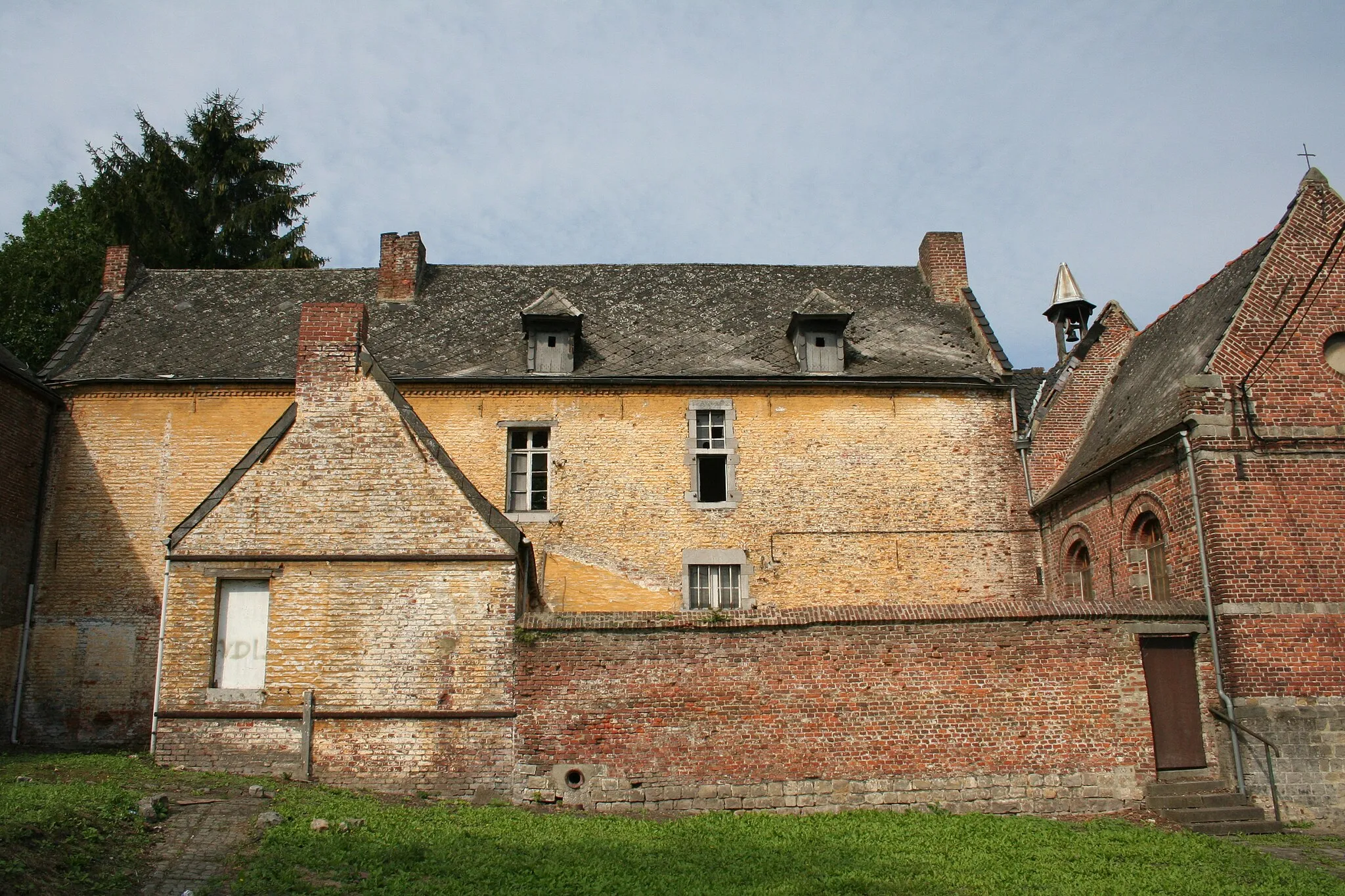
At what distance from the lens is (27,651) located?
1645 centimetres

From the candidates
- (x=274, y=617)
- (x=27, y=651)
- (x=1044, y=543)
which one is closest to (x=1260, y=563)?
(x=1044, y=543)

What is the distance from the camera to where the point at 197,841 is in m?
8.97

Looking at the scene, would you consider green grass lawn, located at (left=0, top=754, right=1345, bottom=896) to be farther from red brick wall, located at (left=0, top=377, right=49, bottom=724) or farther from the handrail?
red brick wall, located at (left=0, top=377, right=49, bottom=724)

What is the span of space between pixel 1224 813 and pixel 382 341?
1536 cm

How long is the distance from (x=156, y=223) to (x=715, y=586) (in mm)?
21027

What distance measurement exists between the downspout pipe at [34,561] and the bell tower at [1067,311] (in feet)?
65.5

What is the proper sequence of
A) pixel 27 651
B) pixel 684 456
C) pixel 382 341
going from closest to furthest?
pixel 27 651 < pixel 684 456 < pixel 382 341

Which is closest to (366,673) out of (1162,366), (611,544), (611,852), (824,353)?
(611,852)

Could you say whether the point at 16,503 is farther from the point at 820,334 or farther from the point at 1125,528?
the point at 1125,528

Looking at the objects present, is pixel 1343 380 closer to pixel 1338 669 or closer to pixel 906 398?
pixel 1338 669

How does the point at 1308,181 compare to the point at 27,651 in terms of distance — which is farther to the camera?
the point at 27,651

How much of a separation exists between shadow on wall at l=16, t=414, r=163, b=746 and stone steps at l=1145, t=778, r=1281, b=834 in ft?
49.1

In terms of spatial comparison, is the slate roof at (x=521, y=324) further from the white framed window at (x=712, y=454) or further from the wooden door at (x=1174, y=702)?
the wooden door at (x=1174, y=702)

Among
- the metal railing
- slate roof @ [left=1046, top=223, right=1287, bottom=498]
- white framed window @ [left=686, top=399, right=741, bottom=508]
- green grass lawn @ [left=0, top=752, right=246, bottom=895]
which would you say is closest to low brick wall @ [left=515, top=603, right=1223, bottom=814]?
the metal railing
